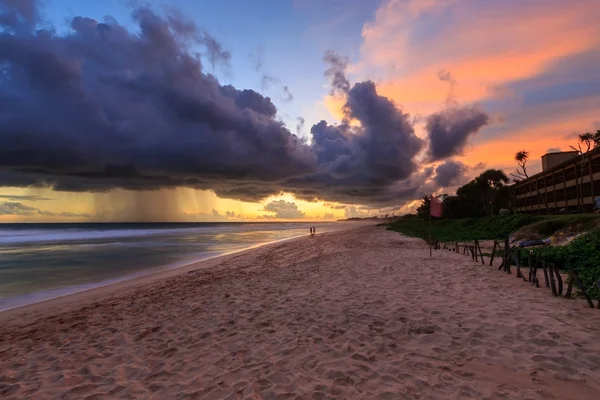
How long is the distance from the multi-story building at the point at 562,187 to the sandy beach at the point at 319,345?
45.1 meters

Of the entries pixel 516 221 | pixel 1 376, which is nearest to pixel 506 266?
pixel 1 376

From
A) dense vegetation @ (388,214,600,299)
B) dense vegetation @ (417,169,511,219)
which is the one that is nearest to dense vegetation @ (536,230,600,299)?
dense vegetation @ (388,214,600,299)

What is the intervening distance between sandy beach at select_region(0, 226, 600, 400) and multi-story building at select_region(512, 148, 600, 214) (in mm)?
45130

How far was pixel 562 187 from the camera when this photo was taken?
5203 centimetres

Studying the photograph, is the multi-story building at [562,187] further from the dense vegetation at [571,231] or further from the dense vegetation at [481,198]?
the dense vegetation at [571,231]

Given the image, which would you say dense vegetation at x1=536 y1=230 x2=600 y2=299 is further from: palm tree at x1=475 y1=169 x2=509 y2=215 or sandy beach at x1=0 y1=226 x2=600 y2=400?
palm tree at x1=475 y1=169 x2=509 y2=215

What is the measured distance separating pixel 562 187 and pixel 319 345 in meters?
62.7

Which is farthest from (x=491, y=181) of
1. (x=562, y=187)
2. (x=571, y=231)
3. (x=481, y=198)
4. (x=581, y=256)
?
(x=581, y=256)

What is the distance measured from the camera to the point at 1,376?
5996 mm

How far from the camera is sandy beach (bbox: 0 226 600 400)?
4812mm

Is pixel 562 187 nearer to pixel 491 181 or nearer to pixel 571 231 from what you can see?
pixel 491 181

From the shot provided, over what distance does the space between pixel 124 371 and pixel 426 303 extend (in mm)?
7182

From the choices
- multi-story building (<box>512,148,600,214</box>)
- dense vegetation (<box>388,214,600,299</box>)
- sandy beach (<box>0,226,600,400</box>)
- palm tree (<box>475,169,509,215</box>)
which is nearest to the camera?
sandy beach (<box>0,226,600,400</box>)

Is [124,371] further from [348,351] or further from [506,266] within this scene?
[506,266]
